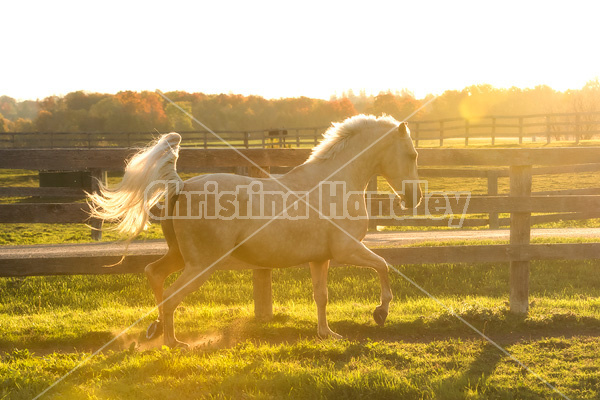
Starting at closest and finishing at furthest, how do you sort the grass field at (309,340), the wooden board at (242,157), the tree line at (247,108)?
the grass field at (309,340) < the wooden board at (242,157) < the tree line at (247,108)

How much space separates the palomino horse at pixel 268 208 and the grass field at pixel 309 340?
586 millimetres

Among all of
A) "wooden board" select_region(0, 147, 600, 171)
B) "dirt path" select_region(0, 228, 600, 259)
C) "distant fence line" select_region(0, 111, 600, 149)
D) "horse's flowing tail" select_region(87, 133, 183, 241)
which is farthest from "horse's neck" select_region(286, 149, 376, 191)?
"distant fence line" select_region(0, 111, 600, 149)

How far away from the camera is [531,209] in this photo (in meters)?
6.32

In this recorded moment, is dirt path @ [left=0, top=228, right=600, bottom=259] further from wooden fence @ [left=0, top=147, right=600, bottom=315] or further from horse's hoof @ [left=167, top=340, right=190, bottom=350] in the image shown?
horse's hoof @ [left=167, top=340, right=190, bottom=350]

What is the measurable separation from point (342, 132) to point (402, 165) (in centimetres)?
71

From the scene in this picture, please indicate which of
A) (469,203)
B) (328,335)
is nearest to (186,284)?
(328,335)

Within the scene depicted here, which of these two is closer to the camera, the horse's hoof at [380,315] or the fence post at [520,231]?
the horse's hoof at [380,315]

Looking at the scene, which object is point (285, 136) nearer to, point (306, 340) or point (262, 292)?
point (262, 292)

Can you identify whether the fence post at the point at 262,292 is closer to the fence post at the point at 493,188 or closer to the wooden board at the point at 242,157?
the wooden board at the point at 242,157

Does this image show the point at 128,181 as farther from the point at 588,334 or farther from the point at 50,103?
the point at 50,103

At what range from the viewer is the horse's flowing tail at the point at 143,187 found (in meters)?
4.62

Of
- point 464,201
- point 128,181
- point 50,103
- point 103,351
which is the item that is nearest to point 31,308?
point 103,351

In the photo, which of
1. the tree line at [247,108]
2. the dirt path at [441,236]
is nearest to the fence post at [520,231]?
the dirt path at [441,236]

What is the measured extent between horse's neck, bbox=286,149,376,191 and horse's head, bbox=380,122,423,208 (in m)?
0.19
